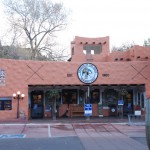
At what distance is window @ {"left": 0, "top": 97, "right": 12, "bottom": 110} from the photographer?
30297 mm

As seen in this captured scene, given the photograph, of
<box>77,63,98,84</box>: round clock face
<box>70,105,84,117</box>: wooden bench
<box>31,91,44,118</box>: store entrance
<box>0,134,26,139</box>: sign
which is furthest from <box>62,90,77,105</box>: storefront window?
<box>0,134,26,139</box>: sign

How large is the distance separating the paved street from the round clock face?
175 inches

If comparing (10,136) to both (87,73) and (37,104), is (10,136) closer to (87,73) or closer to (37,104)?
(87,73)

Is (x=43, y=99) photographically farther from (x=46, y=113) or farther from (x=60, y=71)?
(x=60, y=71)

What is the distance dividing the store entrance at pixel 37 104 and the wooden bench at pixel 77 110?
8.33ft

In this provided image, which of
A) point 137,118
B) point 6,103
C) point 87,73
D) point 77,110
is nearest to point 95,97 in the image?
point 77,110

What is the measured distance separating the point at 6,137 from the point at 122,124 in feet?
30.7

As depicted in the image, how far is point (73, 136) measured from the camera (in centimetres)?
2150

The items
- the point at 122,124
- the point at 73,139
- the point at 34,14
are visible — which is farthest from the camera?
the point at 34,14

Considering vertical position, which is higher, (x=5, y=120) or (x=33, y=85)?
(x=33, y=85)

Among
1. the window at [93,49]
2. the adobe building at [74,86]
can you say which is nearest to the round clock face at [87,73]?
the adobe building at [74,86]

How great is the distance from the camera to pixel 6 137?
21.3m

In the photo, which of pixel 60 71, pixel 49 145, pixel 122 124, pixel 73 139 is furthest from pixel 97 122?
pixel 49 145

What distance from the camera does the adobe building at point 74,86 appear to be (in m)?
30.4
